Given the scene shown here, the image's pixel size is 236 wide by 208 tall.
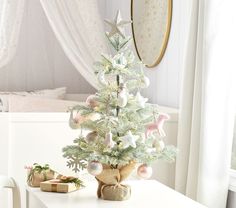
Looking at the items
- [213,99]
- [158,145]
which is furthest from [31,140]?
[158,145]

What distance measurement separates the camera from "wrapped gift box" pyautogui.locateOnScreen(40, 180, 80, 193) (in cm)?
239

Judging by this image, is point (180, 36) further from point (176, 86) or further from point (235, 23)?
point (235, 23)

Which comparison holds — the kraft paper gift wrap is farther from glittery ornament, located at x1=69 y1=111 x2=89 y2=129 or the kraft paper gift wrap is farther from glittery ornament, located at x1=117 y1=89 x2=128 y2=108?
glittery ornament, located at x1=117 y1=89 x2=128 y2=108

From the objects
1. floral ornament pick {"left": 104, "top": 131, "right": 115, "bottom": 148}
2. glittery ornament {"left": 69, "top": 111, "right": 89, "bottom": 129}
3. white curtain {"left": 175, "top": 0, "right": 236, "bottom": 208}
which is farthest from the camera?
white curtain {"left": 175, "top": 0, "right": 236, "bottom": 208}

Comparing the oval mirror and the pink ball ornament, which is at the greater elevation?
the oval mirror

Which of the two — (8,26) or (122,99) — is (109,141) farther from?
(8,26)

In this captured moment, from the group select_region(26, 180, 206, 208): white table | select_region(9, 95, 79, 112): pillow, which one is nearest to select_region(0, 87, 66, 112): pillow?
select_region(9, 95, 79, 112): pillow

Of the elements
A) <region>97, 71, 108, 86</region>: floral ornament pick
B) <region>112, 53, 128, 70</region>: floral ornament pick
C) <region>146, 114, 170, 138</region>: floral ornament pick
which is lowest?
<region>146, 114, 170, 138</region>: floral ornament pick

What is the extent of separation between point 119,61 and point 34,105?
162 centimetres

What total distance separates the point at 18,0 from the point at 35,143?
0.90 metres

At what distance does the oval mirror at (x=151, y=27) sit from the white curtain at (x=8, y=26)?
78cm

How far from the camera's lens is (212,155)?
2.90 metres

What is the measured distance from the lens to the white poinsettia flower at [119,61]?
7.50 ft

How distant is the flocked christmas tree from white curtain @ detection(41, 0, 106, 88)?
1227 mm
